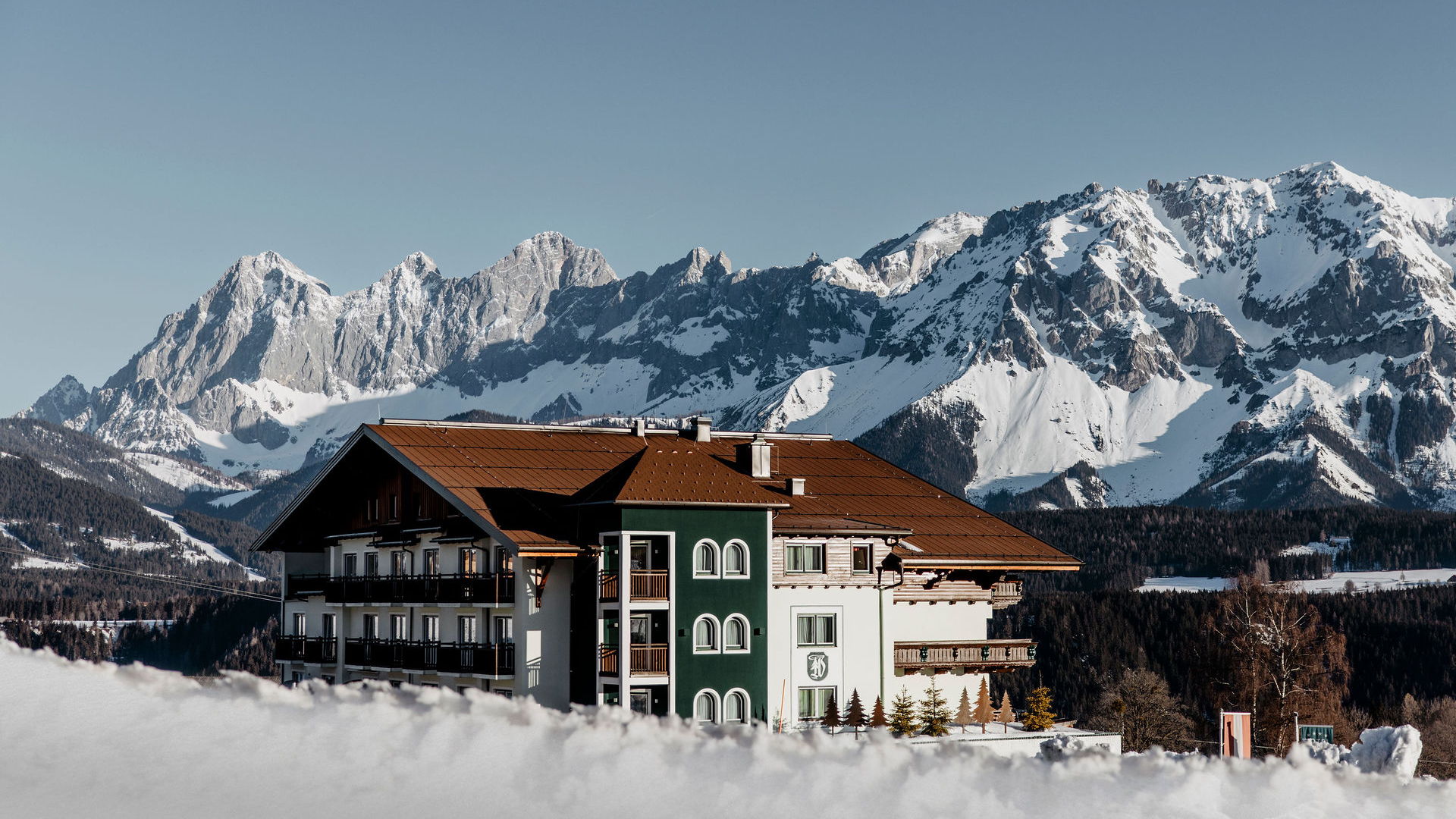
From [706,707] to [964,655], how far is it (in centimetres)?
1518

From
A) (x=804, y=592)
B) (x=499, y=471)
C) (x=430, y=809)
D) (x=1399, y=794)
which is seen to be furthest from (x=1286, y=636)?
(x=430, y=809)

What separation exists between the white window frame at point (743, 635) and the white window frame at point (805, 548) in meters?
3.59

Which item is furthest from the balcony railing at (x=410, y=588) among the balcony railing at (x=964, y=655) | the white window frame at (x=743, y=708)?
the balcony railing at (x=964, y=655)

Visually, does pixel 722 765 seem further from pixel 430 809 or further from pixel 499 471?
pixel 499 471

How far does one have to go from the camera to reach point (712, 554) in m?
54.5

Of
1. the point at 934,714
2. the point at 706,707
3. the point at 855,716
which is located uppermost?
the point at 706,707

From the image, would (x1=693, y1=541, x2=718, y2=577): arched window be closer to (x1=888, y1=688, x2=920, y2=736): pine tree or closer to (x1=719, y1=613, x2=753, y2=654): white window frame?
(x1=719, y1=613, x2=753, y2=654): white window frame

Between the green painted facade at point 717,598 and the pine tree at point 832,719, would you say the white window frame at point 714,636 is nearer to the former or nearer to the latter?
the green painted facade at point 717,598

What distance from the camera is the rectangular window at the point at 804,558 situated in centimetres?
5794

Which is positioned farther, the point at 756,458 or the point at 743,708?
the point at 756,458

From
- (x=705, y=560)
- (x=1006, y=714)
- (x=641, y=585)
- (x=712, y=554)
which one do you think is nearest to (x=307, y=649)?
(x=641, y=585)

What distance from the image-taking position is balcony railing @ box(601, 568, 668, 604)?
53188mm

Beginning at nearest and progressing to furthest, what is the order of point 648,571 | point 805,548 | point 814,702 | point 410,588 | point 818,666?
point 648,571 → point 814,702 → point 818,666 → point 805,548 → point 410,588

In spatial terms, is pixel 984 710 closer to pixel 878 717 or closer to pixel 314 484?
pixel 878 717
